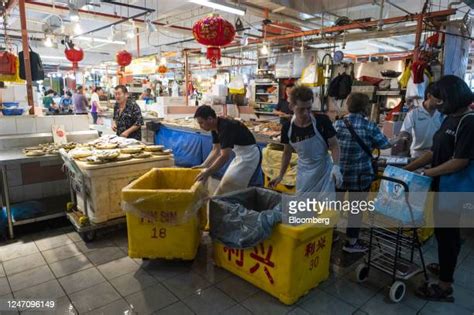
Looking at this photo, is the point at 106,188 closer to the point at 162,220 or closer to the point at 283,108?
the point at 162,220

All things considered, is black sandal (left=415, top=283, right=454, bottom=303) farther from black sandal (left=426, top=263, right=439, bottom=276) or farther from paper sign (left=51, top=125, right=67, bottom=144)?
paper sign (left=51, top=125, right=67, bottom=144)

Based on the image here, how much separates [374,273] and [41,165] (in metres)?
4.38

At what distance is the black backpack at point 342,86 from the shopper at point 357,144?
270cm

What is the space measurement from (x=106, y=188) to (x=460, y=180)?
Answer: 3.33 metres

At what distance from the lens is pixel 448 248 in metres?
2.47

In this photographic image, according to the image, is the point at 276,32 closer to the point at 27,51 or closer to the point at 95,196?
the point at 27,51

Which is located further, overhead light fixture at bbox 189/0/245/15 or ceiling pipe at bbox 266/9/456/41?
ceiling pipe at bbox 266/9/456/41

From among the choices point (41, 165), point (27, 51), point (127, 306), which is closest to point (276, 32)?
point (27, 51)

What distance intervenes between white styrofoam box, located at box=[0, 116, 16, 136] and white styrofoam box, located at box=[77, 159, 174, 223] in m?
1.66

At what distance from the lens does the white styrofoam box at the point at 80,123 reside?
496cm

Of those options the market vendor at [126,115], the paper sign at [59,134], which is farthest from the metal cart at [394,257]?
→ the paper sign at [59,134]

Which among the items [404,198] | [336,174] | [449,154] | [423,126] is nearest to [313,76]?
[423,126]

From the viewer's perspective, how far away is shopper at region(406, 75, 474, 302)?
2.27 metres

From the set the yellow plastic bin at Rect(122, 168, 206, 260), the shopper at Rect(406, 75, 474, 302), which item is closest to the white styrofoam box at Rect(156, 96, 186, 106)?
the yellow plastic bin at Rect(122, 168, 206, 260)
